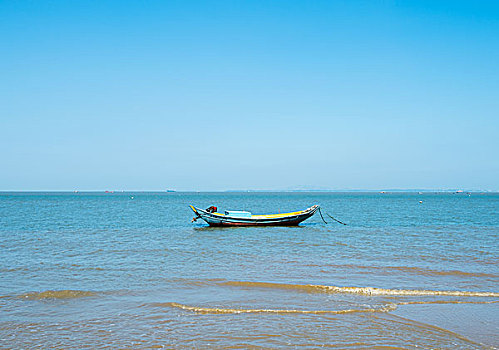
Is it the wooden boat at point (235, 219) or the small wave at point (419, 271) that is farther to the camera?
the wooden boat at point (235, 219)

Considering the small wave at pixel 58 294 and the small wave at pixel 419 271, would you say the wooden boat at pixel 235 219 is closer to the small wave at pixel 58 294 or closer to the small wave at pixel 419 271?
the small wave at pixel 419 271

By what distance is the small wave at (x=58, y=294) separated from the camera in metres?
11.2

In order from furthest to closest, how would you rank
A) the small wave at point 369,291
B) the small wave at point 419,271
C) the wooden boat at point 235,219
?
the wooden boat at point 235,219, the small wave at point 419,271, the small wave at point 369,291

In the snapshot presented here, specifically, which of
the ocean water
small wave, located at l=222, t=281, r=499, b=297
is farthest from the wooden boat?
small wave, located at l=222, t=281, r=499, b=297

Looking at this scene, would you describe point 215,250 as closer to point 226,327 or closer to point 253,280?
point 253,280

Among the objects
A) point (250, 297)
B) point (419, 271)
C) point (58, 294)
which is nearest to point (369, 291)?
point (250, 297)

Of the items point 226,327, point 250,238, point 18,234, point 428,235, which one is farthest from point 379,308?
point 18,234

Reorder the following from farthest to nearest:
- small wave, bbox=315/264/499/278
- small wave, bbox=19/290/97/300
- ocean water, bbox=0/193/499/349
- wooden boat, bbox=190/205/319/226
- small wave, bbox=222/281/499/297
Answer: wooden boat, bbox=190/205/319/226 < small wave, bbox=315/264/499/278 < small wave, bbox=222/281/499/297 < small wave, bbox=19/290/97/300 < ocean water, bbox=0/193/499/349

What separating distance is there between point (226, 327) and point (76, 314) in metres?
3.69

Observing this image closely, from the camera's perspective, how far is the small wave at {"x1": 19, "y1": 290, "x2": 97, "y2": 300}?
36.6 feet

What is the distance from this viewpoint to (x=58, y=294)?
1141cm

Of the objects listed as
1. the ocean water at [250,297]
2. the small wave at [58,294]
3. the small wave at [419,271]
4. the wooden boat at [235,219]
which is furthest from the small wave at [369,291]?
the wooden boat at [235,219]

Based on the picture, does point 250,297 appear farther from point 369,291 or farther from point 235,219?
point 235,219

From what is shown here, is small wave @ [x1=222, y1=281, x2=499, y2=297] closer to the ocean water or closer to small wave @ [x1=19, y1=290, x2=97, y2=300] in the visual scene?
the ocean water
